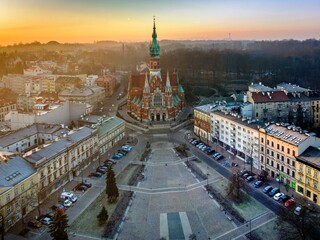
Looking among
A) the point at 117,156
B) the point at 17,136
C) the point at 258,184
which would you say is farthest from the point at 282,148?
the point at 17,136

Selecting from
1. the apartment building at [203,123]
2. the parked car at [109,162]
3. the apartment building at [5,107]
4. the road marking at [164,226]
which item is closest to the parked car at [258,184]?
the road marking at [164,226]

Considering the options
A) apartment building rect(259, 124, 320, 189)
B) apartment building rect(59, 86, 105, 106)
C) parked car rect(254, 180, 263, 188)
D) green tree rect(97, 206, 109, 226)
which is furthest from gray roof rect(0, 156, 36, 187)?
apartment building rect(59, 86, 105, 106)

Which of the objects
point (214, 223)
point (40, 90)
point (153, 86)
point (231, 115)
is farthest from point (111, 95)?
point (214, 223)

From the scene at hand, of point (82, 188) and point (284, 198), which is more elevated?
point (82, 188)

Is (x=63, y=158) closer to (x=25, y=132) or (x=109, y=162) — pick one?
(x=109, y=162)

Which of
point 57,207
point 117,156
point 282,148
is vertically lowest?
A: point 57,207

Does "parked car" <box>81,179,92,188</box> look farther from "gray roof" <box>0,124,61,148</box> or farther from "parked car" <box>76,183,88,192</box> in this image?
"gray roof" <box>0,124,61,148</box>
